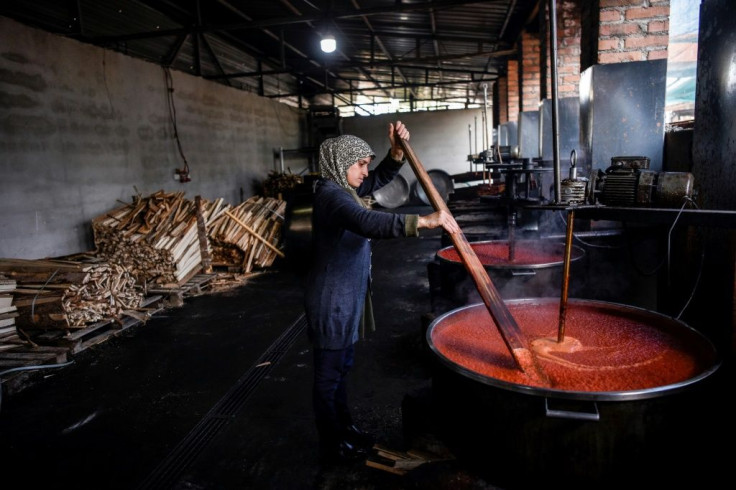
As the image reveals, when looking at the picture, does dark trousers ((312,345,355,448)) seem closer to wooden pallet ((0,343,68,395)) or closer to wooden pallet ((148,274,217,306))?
wooden pallet ((0,343,68,395))

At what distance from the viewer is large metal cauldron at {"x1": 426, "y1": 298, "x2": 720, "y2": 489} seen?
57.8 inches

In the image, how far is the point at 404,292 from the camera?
645 centimetres

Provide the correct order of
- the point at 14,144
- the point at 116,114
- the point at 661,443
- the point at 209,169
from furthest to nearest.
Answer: the point at 209,169 → the point at 116,114 → the point at 14,144 → the point at 661,443

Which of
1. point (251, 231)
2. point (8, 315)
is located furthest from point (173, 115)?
point (8, 315)

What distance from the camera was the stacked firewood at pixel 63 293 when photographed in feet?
15.4

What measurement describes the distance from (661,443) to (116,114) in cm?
927

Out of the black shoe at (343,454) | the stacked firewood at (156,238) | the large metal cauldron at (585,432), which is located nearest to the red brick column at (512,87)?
the stacked firewood at (156,238)

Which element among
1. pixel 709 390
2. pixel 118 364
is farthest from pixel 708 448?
pixel 118 364

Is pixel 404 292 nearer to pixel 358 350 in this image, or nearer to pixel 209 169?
pixel 358 350

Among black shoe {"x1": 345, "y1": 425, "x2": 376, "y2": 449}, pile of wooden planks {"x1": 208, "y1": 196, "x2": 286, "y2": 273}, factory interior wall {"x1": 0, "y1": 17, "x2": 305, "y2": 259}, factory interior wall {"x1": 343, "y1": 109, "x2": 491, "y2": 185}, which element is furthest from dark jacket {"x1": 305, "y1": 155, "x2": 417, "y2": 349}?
factory interior wall {"x1": 343, "y1": 109, "x2": 491, "y2": 185}

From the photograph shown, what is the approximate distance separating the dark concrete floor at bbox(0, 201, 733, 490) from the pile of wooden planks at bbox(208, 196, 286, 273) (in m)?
2.35

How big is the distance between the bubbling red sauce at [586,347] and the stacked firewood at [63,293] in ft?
14.0

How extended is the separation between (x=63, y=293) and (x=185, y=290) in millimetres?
1909

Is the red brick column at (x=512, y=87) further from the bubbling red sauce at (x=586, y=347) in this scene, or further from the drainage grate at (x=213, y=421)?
the bubbling red sauce at (x=586, y=347)
